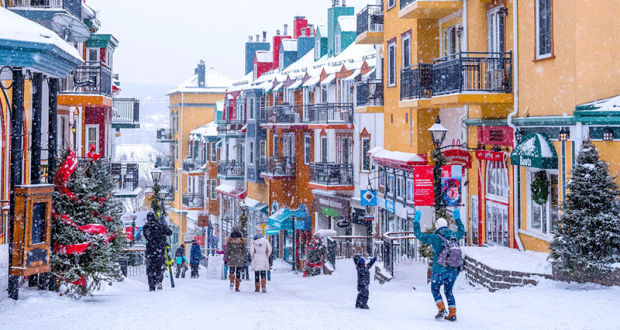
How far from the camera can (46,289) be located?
11867mm

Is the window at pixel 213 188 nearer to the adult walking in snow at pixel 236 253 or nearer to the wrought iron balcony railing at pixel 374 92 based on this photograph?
the wrought iron balcony railing at pixel 374 92

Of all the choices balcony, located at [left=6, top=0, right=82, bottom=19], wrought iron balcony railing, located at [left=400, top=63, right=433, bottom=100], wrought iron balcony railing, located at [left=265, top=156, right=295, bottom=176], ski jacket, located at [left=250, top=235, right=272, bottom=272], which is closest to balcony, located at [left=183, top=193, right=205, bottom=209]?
wrought iron balcony railing, located at [left=265, top=156, right=295, bottom=176]

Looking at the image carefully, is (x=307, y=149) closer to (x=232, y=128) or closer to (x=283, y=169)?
(x=283, y=169)

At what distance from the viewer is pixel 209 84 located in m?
61.5

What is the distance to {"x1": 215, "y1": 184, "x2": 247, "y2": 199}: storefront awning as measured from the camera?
45.2 m

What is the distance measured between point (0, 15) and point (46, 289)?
438 centimetres

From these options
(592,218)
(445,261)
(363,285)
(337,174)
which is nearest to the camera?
(445,261)

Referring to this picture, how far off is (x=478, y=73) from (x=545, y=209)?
3528mm

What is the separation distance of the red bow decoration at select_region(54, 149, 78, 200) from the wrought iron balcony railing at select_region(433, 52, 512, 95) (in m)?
8.98

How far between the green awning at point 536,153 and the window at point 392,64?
9936 mm

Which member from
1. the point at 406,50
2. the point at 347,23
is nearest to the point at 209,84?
the point at 347,23

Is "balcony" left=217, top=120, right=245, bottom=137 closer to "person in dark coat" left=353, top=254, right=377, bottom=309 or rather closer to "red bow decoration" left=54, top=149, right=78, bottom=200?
"red bow decoration" left=54, top=149, right=78, bottom=200

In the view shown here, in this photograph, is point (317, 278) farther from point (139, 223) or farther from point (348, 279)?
point (139, 223)

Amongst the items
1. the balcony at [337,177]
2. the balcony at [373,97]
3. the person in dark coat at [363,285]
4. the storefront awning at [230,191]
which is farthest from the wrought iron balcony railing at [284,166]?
the person in dark coat at [363,285]
